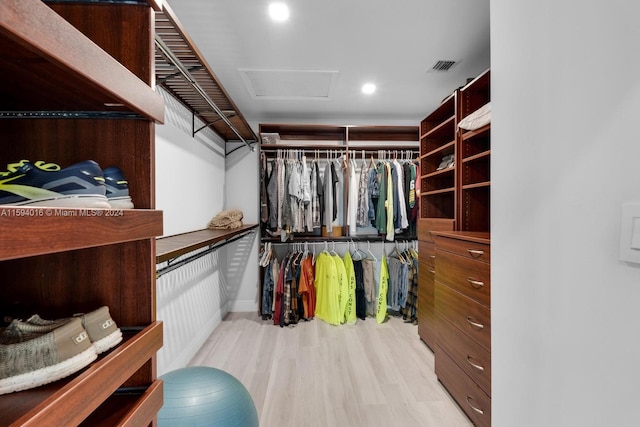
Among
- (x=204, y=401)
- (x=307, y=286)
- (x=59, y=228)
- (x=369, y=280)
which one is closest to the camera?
(x=59, y=228)

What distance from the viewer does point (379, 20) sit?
177 centimetres

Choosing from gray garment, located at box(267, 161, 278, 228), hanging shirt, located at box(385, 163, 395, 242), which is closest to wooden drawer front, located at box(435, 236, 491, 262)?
hanging shirt, located at box(385, 163, 395, 242)

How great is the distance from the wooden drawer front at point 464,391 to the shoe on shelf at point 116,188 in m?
1.77

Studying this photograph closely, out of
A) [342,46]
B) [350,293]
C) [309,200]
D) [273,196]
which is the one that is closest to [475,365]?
[350,293]

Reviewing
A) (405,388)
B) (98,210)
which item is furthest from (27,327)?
→ (405,388)

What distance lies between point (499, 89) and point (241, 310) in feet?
11.1

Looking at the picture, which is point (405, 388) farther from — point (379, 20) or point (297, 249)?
point (379, 20)

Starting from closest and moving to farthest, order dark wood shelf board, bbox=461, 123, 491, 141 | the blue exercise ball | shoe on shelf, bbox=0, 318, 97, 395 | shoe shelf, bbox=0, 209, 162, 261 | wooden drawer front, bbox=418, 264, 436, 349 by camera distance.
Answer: shoe shelf, bbox=0, 209, 162, 261 < shoe on shelf, bbox=0, 318, 97, 395 < the blue exercise ball < dark wood shelf board, bbox=461, 123, 491, 141 < wooden drawer front, bbox=418, 264, 436, 349

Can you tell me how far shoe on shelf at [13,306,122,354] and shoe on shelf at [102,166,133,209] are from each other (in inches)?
9.4

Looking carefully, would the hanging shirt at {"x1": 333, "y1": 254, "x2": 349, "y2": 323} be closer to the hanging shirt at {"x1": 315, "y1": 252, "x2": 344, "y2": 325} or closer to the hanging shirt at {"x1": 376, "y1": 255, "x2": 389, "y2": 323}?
the hanging shirt at {"x1": 315, "y1": 252, "x2": 344, "y2": 325}

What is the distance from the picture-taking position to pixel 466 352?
159cm

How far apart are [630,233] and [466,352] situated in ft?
4.26

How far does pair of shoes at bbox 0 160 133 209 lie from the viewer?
485mm

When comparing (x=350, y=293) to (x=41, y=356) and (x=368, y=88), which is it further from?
(x=41, y=356)
